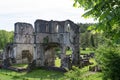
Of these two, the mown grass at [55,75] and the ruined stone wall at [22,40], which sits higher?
the ruined stone wall at [22,40]

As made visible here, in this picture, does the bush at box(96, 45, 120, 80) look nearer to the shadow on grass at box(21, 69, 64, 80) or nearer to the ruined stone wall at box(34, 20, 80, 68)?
the shadow on grass at box(21, 69, 64, 80)

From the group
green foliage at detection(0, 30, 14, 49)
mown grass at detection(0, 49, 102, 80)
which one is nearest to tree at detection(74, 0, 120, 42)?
mown grass at detection(0, 49, 102, 80)

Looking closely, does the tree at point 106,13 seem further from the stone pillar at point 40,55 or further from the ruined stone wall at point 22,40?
the ruined stone wall at point 22,40

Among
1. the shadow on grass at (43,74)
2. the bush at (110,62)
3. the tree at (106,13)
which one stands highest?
the tree at (106,13)

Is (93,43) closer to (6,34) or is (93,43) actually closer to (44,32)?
(6,34)

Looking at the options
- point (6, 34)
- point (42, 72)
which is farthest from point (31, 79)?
point (6, 34)

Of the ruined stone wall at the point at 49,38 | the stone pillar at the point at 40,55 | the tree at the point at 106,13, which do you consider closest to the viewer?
the tree at the point at 106,13

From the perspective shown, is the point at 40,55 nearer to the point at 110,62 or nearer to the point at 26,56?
the point at 26,56

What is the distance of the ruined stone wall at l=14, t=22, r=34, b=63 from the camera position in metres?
49.3

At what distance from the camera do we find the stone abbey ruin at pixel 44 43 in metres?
40.0

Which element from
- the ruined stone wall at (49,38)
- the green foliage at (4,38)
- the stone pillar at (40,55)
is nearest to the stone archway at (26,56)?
the ruined stone wall at (49,38)

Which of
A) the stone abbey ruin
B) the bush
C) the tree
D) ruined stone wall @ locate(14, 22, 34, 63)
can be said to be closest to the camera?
the tree

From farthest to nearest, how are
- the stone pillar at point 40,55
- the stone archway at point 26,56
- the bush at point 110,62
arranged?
the stone archway at point 26,56
the stone pillar at point 40,55
the bush at point 110,62

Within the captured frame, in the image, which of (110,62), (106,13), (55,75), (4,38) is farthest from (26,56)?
(4,38)
